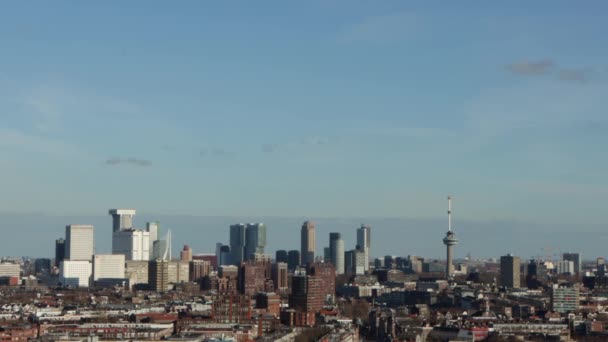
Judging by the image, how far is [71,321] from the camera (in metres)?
120

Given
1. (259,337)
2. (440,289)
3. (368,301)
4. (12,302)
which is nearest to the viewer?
(259,337)

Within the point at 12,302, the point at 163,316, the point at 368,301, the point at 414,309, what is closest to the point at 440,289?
the point at 368,301

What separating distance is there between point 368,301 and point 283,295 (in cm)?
992

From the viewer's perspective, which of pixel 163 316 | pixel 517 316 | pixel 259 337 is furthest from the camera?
Answer: pixel 517 316

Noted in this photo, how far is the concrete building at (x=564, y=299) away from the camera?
152 meters

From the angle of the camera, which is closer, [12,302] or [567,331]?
[567,331]

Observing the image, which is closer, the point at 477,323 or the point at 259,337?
the point at 259,337

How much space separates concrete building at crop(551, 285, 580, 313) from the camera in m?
152

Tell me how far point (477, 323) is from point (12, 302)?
182 ft

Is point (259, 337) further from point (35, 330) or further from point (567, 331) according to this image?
point (567, 331)

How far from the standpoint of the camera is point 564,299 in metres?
154

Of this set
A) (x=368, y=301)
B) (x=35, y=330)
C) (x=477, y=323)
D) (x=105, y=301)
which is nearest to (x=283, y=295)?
(x=368, y=301)

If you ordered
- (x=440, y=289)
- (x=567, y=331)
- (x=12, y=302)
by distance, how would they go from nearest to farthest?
(x=567, y=331)
(x=12, y=302)
(x=440, y=289)

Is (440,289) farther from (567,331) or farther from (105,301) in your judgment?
(567,331)
